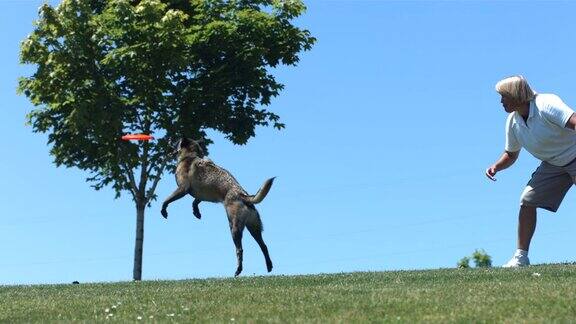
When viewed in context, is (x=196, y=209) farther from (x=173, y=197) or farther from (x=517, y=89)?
(x=517, y=89)

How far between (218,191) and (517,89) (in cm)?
731

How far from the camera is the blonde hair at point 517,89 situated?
38.5 ft

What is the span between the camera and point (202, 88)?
85.1 feet

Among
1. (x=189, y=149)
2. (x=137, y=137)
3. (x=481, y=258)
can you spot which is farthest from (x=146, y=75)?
(x=481, y=258)

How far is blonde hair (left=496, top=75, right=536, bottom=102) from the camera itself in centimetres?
1173

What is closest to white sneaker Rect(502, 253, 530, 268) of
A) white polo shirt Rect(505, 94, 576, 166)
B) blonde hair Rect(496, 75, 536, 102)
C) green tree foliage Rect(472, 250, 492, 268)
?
white polo shirt Rect(505, 94, 576, 166)

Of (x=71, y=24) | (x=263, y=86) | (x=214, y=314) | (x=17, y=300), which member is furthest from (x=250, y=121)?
(x=214, y=314)

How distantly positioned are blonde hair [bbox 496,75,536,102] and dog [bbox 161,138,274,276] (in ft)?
17.5

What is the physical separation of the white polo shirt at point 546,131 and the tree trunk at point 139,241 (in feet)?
50.9

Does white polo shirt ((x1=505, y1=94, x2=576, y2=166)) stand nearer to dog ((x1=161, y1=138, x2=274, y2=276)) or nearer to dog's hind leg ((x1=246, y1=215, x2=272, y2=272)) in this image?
dog ((x1=161, y1=138, x2=274, y2=276))

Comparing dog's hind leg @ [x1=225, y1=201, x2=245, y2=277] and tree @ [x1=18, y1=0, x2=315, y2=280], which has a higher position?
tree @ [x1=18, y1=0, x2=315, y2=280]

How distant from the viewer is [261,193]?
16.1 metres

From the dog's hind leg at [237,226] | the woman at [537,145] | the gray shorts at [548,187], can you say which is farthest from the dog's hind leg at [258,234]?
the gray shorts at [548,187]

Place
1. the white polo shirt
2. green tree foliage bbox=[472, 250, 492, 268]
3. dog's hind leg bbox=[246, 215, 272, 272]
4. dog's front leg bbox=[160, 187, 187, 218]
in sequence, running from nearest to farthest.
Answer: the white polo shirt → dog's hind leg bbox=[246, 215, 272, 272] → dog's front leg bbox=[160, 187, 187, 218] → green tree foliage bbox=[472, 250, 492, 268]
